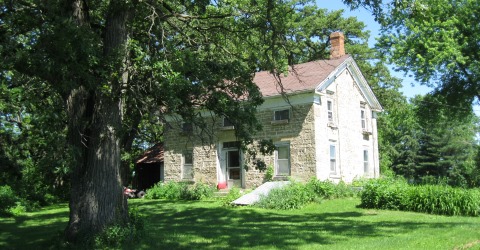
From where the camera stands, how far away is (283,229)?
1302 centimetres

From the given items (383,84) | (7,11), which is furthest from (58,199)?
(383,84)

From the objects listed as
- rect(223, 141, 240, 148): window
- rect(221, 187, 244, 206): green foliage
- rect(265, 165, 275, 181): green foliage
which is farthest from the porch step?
rect(223, 141, 240, 148): window

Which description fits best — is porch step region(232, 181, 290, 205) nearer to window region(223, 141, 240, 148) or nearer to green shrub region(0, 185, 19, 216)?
window region(223, 141, 240, 148)

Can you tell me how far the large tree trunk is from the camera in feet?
35.0

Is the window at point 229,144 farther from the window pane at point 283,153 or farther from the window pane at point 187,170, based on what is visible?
the window pane at point 283,153

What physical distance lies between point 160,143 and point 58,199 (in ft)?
26.7

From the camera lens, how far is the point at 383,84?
126 ft

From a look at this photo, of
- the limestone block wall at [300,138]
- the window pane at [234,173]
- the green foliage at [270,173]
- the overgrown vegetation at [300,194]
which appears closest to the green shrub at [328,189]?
the overgrown vegetation at [300,194]

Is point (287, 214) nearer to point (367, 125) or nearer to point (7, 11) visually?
point (7, 11)

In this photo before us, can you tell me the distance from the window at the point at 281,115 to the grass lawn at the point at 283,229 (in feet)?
20.0

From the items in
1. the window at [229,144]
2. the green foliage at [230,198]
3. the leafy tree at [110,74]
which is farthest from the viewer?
the window at [229,144]

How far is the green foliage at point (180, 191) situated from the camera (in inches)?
972

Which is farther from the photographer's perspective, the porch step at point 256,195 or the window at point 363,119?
the window at point 363,119

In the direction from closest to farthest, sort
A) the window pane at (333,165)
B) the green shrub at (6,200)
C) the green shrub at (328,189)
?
1. the green shrub at (6,200)
2. the green shrub at (328,189)
3. the window pane at (333,165)
